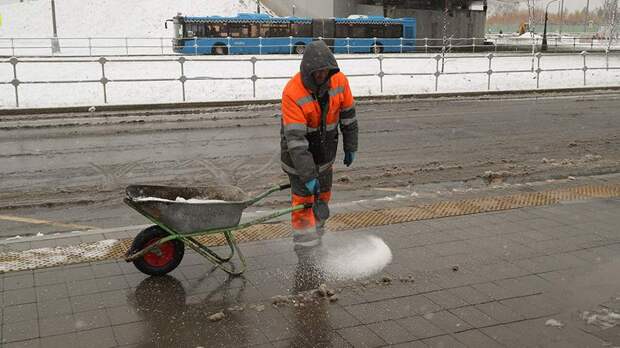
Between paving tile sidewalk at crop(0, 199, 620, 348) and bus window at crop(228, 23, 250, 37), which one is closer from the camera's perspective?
paving tile sidewalk at crop(0, 199, 620, 348)

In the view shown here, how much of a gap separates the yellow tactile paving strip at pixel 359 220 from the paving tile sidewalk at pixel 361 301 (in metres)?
0.24

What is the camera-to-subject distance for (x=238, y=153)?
1148 centimetres

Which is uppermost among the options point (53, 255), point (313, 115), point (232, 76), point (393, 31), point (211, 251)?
point (393, 31)

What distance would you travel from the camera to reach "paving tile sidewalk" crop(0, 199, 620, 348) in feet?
14.5

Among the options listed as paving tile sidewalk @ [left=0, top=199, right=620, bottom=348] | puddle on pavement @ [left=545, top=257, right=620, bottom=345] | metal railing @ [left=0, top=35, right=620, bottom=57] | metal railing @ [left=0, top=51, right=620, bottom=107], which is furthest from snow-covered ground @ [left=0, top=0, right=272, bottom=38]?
puddle on pavement @ [left=545, top=257, right=620, bottom=345]

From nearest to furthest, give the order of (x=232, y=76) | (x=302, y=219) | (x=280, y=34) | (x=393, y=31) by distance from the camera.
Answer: (x=302, y=219) < (x=232, y=76) < (x=280, y=34) < (x=393, y=31)

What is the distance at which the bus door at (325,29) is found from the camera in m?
39.3

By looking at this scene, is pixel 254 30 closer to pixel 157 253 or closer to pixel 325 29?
pixel 325 29

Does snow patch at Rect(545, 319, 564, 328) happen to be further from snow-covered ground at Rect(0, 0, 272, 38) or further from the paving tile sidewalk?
snow-covered ground at Rect(0, 0, 272, 38)

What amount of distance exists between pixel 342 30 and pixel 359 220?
34.0 meters


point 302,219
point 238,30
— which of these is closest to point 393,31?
point 238,30

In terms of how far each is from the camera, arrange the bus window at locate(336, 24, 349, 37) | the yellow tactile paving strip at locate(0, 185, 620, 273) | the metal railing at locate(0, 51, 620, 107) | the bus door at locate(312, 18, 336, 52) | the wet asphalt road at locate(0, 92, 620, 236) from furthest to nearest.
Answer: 1. the bus window at locate(336, 24, 349, 37)
2. the bus door at locate(312, 18, 336, 52)
3. the metal railing at locate(0, 51, 620, 107)
4. the wet asphalt road at locate(0, 92, 620, 236)
5. the yellow tactile paving strip at locate(0, 185, 620, 273)

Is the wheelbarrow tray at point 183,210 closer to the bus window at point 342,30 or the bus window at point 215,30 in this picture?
the bus window at point 215,30

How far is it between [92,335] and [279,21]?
116ft
